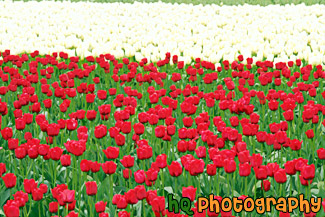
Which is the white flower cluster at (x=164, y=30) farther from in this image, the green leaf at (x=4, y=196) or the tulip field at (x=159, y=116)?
the green leaf at (x=4, y=196)

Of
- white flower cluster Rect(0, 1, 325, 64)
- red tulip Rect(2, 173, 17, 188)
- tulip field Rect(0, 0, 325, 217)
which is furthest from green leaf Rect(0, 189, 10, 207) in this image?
white flower cluster Rect(0, 1, 325, 64)

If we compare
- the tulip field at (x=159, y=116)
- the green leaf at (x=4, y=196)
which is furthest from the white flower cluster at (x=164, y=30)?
the green leaf at (x=4, y=196)

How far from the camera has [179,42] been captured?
11094 mm

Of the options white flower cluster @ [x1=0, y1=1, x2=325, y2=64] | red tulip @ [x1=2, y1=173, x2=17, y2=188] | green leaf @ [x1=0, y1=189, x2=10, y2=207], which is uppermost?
white flower cluster @ [x1=0, y1=1, x2=325, y2=64]

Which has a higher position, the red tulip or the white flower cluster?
the white flower cluster

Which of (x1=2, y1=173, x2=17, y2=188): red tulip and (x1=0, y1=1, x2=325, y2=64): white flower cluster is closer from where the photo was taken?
(x1=2, y1=173, x2=17, y2=188): red tulip

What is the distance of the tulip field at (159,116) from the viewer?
3.57m

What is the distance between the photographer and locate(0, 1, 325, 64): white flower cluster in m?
9.62

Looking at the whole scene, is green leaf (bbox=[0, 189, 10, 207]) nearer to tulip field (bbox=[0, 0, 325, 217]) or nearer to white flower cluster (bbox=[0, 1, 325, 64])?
tulip field (bbox=[0, 0, 325, 217])

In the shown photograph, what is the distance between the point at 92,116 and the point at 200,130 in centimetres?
116

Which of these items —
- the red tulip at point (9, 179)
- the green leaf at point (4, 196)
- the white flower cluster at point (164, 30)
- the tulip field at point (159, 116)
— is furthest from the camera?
the white flower cluster at point (164, 30)

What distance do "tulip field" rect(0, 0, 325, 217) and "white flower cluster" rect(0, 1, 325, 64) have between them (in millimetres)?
49

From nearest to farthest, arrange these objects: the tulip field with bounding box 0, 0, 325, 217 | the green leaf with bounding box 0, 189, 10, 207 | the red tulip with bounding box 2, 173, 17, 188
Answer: the red tulip with bounding box 2, 173, 17, 188
the tulip field with bounding box 0, 0, 325, 217
the green leaf with bounding box 0, 189, 10, 207

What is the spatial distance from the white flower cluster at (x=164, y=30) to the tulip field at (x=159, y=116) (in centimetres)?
5
